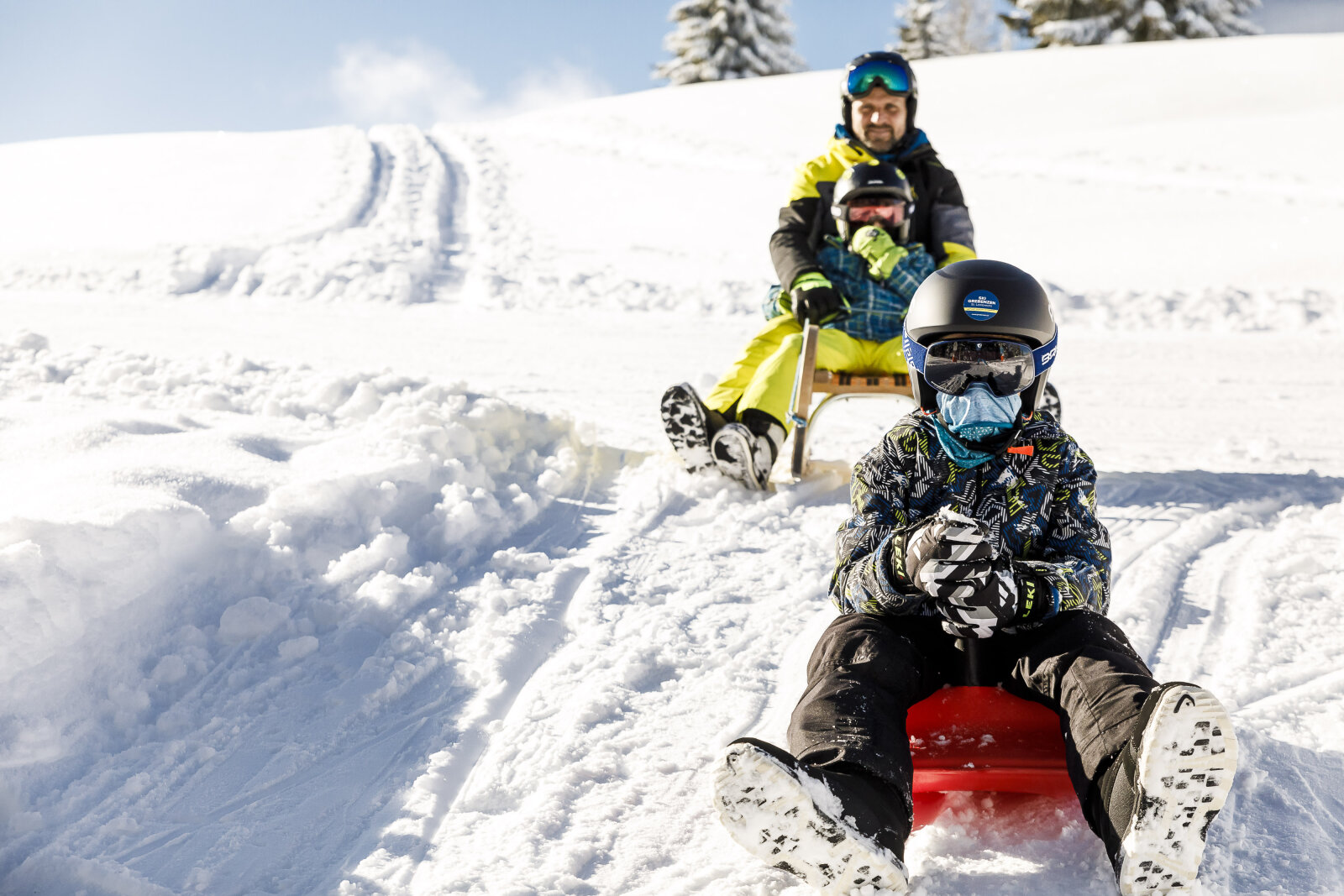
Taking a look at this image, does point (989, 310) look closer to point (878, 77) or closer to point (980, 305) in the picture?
point (980, 305)

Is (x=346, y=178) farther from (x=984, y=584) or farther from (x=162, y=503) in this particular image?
(x=984, y=584)

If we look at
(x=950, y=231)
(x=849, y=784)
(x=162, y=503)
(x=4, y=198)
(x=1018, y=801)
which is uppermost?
(x=4, y=198)

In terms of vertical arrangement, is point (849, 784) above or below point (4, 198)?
below

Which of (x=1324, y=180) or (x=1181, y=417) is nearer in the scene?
(x=1181, y=417)

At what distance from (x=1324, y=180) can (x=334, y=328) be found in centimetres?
1011

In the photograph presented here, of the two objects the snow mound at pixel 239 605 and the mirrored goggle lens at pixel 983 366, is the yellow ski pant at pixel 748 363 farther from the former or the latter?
the mirrored goggle lens at pixel 983 366

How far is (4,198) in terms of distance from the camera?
12.9 meters

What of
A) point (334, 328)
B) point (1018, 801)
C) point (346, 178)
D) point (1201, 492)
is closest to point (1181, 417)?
point (1201, 492)

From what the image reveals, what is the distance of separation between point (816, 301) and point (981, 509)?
193 cm

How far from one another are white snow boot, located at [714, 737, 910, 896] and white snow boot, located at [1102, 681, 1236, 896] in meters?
0.39

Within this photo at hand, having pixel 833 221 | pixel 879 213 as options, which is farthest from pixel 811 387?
pixel 833 221

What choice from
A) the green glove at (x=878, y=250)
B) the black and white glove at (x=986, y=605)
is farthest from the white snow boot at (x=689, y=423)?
the black and white glove at (x=986, y=605)

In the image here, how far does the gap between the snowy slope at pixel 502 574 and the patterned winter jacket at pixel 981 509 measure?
0.46 m

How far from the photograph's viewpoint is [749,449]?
3986 mm
